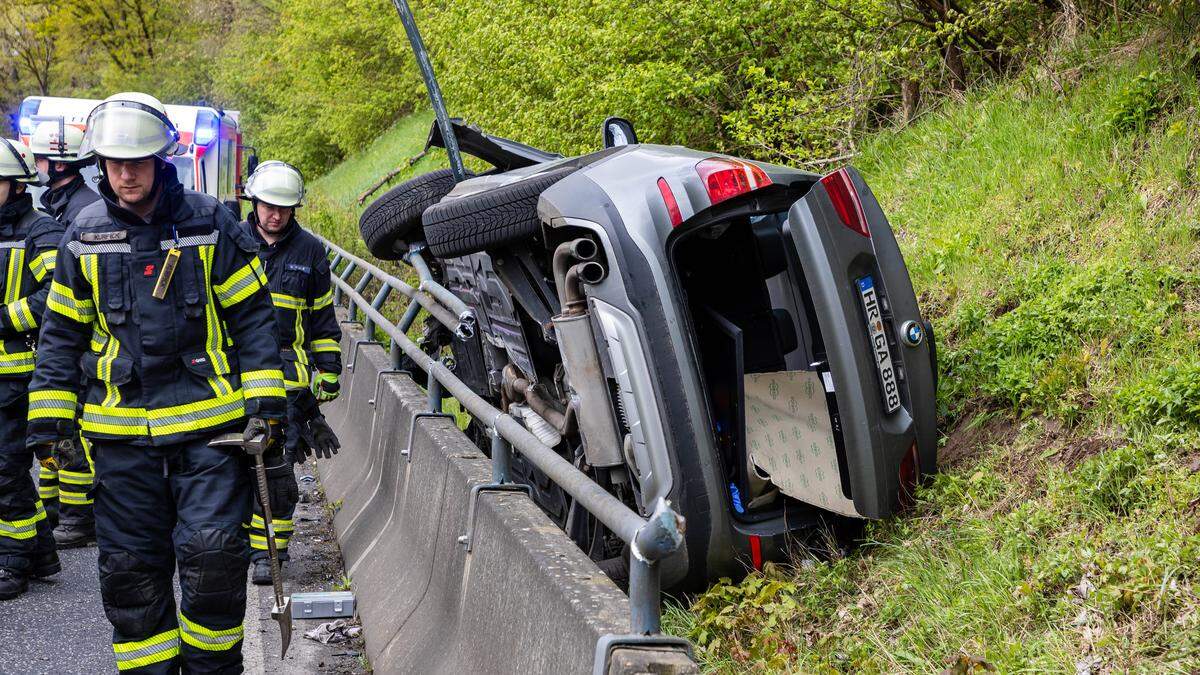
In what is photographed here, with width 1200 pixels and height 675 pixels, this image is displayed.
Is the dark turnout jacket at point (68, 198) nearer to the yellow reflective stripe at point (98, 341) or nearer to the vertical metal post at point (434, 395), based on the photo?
the vertical metal post at point (434, 395)

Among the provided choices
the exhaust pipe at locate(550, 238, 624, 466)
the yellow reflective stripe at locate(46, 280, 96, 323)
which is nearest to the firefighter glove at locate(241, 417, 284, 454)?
the yellow reflective stripe at locate(46, 280, 96, 323)

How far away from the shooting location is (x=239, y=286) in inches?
185

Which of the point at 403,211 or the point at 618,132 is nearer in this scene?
the point at 618,132

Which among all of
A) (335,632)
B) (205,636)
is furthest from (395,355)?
(205,636)

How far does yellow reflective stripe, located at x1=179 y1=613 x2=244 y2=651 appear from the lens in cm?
451

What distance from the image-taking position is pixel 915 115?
28.7 ft

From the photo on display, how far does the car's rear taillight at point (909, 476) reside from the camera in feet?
14.9

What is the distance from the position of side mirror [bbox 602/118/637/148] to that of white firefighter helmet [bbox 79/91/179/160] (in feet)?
7.57

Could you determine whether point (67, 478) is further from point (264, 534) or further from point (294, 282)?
point (294, 282)

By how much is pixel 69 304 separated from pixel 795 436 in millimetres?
2736

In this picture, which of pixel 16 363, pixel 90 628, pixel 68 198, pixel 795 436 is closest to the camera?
pixel 795 436

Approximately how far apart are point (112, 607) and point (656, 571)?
2.74 meters

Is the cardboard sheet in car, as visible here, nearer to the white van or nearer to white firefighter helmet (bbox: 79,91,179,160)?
white firefighter helmet (bbox: 79,91,179,160)

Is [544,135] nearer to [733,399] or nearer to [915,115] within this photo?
[915,115]
